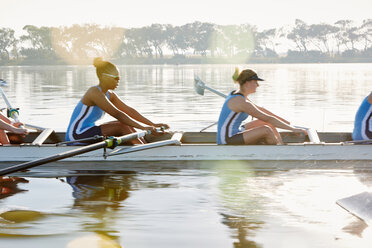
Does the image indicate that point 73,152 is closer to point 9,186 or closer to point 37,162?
point 37,162

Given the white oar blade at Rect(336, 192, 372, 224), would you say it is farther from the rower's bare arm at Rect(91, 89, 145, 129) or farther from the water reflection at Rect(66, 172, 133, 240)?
the rower's bare arm at Rect(91, 89, 145, 129)

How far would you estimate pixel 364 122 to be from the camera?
9641 millimetres

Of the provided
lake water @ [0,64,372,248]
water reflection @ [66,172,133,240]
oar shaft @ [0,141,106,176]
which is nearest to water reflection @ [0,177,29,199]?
lake water @ [0,64,372,248]

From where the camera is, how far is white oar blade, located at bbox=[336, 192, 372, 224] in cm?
695

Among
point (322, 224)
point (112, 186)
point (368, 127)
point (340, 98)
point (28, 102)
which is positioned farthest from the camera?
point (340, 98)

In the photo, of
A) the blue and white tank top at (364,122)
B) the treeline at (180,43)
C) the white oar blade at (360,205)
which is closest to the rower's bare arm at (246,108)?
the blue and white tank top at (364,122)

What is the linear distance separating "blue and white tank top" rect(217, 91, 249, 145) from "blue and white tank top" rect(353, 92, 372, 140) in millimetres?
1794

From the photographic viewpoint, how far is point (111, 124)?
9852mm

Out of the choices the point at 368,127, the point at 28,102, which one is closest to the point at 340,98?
the point at 28,102

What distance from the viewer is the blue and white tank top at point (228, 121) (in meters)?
9.30

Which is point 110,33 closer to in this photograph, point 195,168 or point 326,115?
point 326,115

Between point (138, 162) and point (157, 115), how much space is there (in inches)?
441

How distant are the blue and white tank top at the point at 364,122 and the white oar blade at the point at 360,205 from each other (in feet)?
7.85

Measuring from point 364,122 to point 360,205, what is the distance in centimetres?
274
